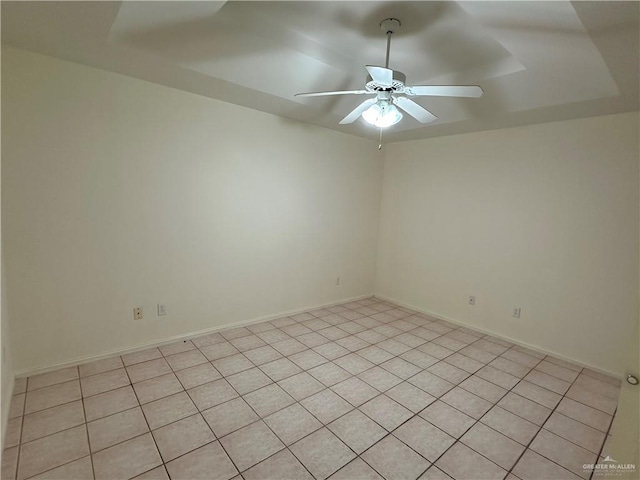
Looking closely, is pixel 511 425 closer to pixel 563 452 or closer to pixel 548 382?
pixel 563 452

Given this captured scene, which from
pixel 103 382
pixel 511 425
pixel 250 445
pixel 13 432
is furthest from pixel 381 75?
pixel 13 432

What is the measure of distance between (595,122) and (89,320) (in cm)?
465

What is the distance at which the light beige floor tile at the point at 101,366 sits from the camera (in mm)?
2379

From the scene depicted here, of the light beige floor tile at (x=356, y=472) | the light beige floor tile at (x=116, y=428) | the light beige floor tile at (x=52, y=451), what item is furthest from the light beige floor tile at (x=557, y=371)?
the light beige floor tile at (x=52, y=451)

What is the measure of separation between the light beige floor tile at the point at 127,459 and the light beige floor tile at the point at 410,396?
1.54m

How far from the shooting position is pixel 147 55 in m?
2.10

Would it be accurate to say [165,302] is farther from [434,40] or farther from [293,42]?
[434,40]

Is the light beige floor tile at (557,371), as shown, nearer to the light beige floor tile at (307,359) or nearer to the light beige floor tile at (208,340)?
the light beige floor tile at (307,359)

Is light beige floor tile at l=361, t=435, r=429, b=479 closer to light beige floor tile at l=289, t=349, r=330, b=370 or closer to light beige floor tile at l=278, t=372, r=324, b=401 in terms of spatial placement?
light beige floor tile at l=278, t=372, r=324, b=401

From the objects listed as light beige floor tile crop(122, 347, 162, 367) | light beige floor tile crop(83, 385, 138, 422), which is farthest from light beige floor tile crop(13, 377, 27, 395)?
light beige floor tile crop(122, 347, 162, 367)

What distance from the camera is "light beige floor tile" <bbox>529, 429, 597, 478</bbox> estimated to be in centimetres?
171

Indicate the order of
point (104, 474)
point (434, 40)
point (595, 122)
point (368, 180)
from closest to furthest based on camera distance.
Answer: point (104, 474) < point (434, 40) < point (595, 122) < point (368, 180)

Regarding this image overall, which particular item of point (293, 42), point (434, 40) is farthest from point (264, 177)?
point (434, 40)

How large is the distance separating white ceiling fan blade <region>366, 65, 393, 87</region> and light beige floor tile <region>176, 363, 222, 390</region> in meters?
2.40
